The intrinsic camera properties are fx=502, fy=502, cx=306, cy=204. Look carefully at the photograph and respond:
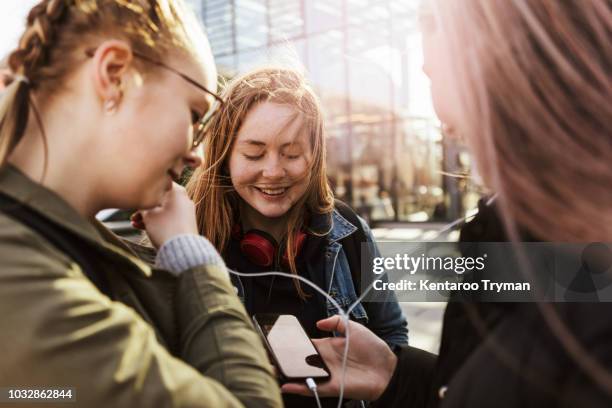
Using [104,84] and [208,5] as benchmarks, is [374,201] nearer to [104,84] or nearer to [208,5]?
[208,5]

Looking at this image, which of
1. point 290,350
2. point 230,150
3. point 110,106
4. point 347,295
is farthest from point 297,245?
point 110,106

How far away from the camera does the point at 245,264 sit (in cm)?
178

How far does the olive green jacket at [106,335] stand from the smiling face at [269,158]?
0.87 metres

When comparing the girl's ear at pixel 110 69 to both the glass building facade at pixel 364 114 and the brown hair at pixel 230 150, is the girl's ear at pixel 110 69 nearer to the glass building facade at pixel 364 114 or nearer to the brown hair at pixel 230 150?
the brown hair at pixel 230 150

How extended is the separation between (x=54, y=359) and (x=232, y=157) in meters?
1.19

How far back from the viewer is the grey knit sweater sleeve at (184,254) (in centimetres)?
98

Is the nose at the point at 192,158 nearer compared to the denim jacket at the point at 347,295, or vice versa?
the nose at the point at 192,158

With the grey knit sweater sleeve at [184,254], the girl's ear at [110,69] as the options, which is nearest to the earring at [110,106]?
the girl's ear at [110,69]

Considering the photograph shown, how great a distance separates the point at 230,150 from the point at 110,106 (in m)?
0.98

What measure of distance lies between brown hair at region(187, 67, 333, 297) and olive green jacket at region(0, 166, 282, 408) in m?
0.85

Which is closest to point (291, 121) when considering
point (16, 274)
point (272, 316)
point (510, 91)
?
point (272, 316)

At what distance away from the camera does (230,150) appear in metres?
1.85

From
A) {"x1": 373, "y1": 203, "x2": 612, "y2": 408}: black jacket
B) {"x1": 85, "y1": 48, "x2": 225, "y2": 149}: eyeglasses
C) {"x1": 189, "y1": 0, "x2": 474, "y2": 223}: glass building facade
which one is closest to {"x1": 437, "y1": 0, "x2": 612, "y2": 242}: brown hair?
{"x1": 373, "y1": 203, "x2": 612, "y2": 408}: black jacket

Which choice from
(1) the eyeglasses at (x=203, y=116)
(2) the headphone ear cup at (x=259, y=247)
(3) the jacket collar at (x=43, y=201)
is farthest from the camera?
(2) the headphone ear cup at (x=259, y=247)
